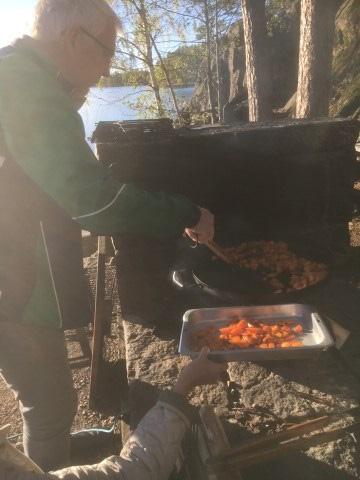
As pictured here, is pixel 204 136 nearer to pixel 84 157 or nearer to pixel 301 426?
pixel 84 157

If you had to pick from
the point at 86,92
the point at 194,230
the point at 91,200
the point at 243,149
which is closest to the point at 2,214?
the point at 91,200

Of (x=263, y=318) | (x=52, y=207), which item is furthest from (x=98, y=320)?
(x=52, y=207)

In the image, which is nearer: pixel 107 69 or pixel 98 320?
pixel 107 69

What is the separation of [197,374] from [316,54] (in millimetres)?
7344

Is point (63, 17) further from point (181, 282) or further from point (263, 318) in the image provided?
point (263, 318)

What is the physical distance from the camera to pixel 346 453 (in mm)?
1947

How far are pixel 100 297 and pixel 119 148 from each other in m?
1.29

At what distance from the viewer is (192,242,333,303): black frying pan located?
249 centimetres

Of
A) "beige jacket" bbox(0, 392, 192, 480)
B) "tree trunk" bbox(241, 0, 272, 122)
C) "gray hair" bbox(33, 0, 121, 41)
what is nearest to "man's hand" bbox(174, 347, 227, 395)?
"beige jacket" bbox(0, 392, 192, 480)

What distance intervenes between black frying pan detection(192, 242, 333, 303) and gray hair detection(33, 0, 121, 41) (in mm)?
1624

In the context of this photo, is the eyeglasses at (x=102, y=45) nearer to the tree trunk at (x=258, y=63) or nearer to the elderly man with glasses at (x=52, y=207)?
the elderly man with glasses at (x=52, y=207)

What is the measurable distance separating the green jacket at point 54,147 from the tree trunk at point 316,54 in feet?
21.8

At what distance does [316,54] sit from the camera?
24.3 feet

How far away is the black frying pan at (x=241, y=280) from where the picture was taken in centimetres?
249
